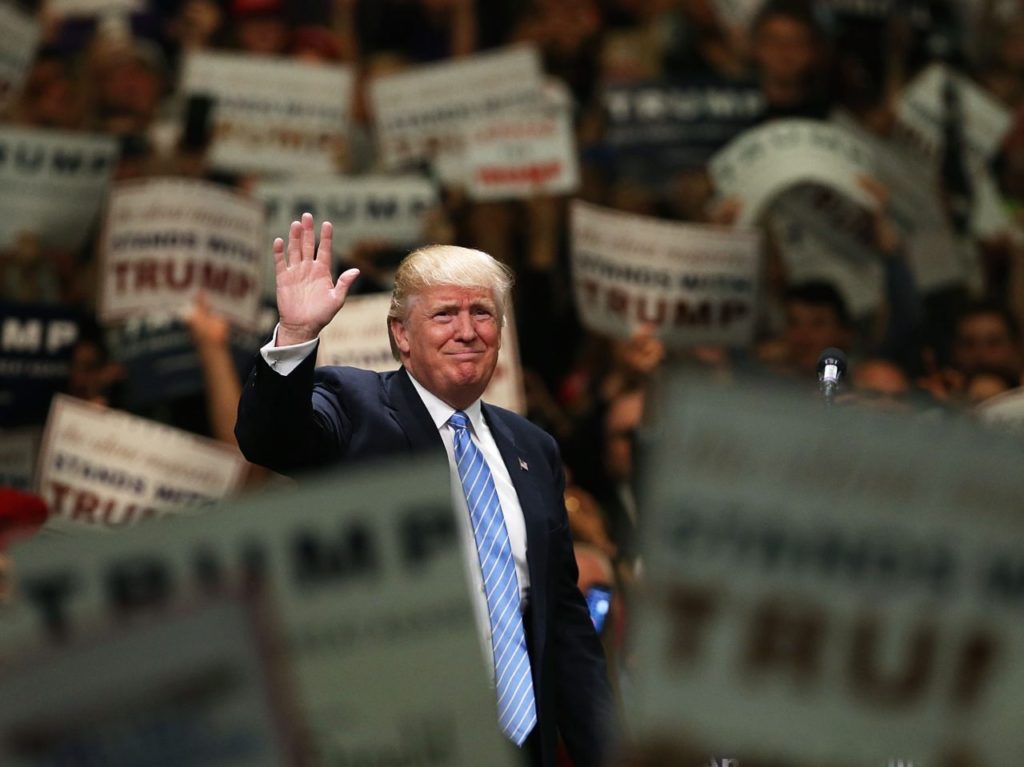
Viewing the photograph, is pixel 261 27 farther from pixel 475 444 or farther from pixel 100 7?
pixel 475 444

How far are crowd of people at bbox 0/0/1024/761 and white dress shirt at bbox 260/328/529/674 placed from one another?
1.43 meters

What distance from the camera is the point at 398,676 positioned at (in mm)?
1913

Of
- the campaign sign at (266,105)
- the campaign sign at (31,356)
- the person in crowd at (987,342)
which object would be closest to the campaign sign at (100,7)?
the campaign sign at (266,105)

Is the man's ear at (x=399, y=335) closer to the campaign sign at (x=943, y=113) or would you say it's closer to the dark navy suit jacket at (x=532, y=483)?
the dark navy suit jacket at (x=532, y=483)

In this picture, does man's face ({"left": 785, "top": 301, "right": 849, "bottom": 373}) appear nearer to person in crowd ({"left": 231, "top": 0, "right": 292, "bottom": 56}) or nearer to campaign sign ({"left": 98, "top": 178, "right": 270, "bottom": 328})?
campaign sign ({"left": 98, "top": 178, "right": 270, "bottom": 328})

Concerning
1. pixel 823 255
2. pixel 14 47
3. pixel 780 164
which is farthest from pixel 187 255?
pixel 823 255

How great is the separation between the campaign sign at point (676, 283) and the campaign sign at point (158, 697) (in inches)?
177

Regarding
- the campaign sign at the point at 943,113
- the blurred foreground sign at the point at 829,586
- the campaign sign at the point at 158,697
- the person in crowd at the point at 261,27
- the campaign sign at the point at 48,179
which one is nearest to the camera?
the campaign sign at the point at 158,697

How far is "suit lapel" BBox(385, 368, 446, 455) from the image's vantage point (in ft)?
11.1

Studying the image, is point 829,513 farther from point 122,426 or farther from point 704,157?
A: point 704,157

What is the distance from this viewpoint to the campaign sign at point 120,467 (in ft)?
19.0

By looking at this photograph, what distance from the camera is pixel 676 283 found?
6.30 meters

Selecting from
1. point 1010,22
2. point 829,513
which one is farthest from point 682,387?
point 1010,22

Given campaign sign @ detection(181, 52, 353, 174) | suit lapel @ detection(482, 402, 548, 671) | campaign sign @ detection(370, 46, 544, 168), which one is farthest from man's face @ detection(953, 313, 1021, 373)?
suit lapel @ detection(482, 402, 548, 671)
